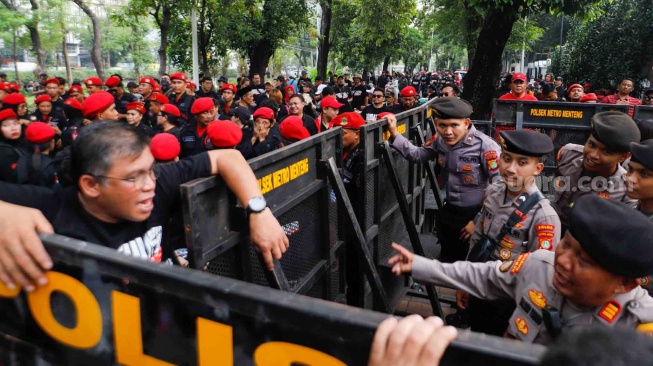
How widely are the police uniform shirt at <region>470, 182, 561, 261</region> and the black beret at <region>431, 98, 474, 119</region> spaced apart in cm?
91

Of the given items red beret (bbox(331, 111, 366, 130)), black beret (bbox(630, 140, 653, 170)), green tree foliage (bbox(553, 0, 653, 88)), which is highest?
green tree foliage (bbox(553, 0, 653, 88))

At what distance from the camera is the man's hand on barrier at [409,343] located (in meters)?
0.92

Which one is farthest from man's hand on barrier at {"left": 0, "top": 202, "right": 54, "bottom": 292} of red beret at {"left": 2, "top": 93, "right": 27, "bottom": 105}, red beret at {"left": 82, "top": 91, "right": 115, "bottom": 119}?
red beret at {"left": 2, "top": 93, "right": 27, "bottom": 105}

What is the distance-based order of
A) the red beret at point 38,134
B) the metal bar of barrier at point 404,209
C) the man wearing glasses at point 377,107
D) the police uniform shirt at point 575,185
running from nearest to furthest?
the police uniform shirt at point 575,185, the metal bar of barrier at point 404,209, the red beret at point 38,134, the man wearing glasses at point 377,107

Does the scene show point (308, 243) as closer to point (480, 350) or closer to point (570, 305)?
point (570, 305)

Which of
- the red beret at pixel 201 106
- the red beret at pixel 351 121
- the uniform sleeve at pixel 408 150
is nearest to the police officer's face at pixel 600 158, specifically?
the uniform sleeve at pixel 408 150

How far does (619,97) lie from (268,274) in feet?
31.4

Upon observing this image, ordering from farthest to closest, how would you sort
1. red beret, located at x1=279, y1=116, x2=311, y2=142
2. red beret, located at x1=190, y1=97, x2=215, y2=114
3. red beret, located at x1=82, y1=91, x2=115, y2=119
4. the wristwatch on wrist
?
red beret, located at x1=190, y1=97, x2=215, y2=114
red beret, located at x1=82, y1=91, x2=115, y2=119
red beret, located at x1=279, y1=116, x2=311, y2=142
the wristwatch on wrist

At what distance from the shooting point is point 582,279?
5.74 feet

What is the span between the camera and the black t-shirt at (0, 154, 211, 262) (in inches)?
74.0

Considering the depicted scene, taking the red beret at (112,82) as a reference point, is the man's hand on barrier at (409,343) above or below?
below

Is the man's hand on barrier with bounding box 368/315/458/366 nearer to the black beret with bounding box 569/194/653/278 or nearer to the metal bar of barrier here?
the black beret with bounding box 569/194/653/278

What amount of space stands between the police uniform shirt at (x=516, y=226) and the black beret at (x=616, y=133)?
709mm

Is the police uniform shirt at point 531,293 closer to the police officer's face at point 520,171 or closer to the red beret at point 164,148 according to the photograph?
the police officer's face at point 520,171
